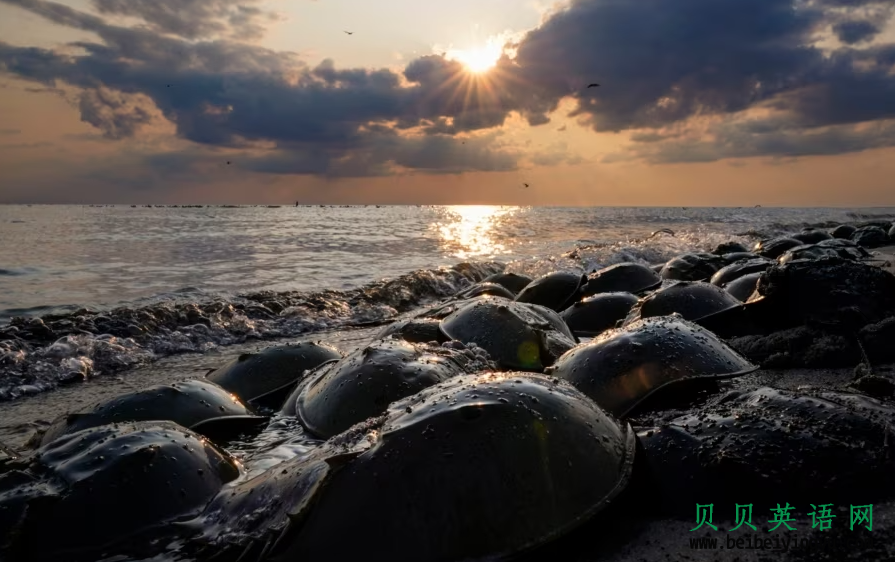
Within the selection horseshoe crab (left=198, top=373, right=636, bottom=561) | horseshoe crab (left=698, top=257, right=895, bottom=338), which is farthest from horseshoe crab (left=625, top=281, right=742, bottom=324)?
horseshoe crab (left=198, top=373, right=636, bottom=561)

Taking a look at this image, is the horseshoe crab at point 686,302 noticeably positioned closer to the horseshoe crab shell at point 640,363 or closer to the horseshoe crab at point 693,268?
the horseshoe crab shell at point 640,363

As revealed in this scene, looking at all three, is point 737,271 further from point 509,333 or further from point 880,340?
point 509,333

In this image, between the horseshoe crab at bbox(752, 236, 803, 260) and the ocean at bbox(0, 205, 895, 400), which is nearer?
the ocean at bbox(0, 205, 895, 400)

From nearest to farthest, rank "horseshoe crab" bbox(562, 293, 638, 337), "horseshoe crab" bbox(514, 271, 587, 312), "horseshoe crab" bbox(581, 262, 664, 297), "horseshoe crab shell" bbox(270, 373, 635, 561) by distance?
"horseshoe crab shell" bbox(270, 373, 635, 561), "horseshoe crab" bbox(562, 293, 638, 337), "horseshoe crab" bbox(514, 271, 587, 312), "horseshoe crab" bbox(581, 262, 664, 297)

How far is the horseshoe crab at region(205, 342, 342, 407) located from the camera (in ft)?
13.1

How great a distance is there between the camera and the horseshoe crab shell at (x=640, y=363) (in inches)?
110

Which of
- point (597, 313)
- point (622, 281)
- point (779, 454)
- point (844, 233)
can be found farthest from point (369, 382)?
point (844, 233)

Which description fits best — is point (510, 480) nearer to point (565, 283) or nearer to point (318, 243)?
point (565, 283)

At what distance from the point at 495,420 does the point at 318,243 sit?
18.9 meters

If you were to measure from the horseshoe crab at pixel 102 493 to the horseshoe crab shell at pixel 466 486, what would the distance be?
2.45ft

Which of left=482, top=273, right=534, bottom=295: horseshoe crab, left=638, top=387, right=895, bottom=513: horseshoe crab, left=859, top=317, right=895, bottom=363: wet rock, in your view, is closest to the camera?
left=638, top=387, right=895, bottom=513: horseshoe crab

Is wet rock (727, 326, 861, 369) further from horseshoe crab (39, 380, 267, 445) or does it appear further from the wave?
the wave

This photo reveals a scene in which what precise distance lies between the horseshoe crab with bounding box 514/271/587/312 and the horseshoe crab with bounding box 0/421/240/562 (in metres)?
4.49

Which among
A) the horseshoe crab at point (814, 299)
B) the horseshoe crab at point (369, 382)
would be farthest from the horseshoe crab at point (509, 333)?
the horseshoe crab at point (814, 299)
